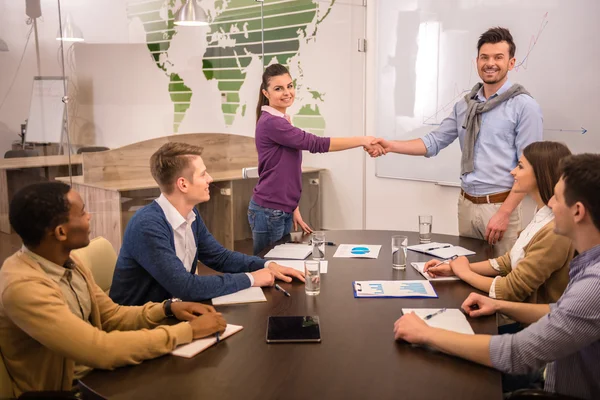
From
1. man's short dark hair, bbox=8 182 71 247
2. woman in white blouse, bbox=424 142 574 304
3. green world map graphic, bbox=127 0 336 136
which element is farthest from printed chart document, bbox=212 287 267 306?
green world map graphic, bbox=127 0 336 136

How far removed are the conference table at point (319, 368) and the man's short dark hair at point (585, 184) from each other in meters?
0.47

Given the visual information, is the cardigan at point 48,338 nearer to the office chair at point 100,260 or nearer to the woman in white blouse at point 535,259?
the office chair at point 100,260

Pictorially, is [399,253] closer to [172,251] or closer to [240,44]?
[172,251]

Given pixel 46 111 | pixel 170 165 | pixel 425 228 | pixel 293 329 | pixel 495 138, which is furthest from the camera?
pixel 46 111

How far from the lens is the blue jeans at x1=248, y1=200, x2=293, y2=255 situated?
3.18 m

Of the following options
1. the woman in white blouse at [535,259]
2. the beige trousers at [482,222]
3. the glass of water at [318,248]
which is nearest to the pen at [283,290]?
the glass of water at [318,248]

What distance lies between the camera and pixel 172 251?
2.11 m

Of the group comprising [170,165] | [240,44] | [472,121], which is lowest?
[170,165]

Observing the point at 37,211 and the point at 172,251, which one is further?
the point at 172,251

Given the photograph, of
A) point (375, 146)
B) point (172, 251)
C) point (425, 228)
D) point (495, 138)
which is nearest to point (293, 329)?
point (172, 251)

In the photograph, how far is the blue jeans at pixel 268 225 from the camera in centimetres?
318

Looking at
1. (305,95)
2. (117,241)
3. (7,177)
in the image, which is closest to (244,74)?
(305,95)

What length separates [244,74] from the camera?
523cm

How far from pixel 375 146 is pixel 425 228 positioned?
895 mm
